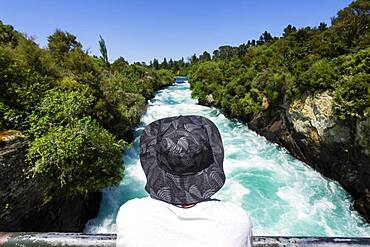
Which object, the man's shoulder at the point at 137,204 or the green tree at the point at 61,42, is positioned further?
the green tree at the point at 61,42

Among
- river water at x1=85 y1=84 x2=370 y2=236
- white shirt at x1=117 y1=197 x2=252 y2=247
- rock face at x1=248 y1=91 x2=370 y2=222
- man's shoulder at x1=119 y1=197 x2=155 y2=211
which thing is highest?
man's shoulder at x1=119 y1=197 x2=155 y2=211

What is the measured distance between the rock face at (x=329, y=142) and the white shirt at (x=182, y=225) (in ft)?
32.4

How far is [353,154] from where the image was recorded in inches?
387

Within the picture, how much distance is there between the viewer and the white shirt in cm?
94

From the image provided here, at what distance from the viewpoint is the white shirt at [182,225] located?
94cm

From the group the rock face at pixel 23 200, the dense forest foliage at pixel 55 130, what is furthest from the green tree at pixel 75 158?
the rock face at pixel 23 200

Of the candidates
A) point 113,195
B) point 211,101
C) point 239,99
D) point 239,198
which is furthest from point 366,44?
point 211,101

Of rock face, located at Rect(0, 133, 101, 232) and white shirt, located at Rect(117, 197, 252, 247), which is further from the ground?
white shirt, located at Rect(117, 197, 252, 247)

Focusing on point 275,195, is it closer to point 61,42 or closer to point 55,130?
point 55,130

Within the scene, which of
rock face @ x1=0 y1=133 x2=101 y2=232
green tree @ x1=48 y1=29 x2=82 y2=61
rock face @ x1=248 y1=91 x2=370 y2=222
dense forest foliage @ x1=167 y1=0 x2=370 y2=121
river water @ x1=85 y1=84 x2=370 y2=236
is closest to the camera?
rock face @ x1=0 y1=133 x2=101 y2=232

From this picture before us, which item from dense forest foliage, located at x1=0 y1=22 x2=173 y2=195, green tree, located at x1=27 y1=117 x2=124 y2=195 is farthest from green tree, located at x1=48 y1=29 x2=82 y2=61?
green tree, located at x1=27 y1=117 x2=124 y2=195

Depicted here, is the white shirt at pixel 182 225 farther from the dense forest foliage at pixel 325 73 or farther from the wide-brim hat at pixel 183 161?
the dense forest foliage at pixel 325 73

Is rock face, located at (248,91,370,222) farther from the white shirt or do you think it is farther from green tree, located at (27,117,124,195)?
the white shirt

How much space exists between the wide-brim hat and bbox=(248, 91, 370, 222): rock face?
9841 mm
